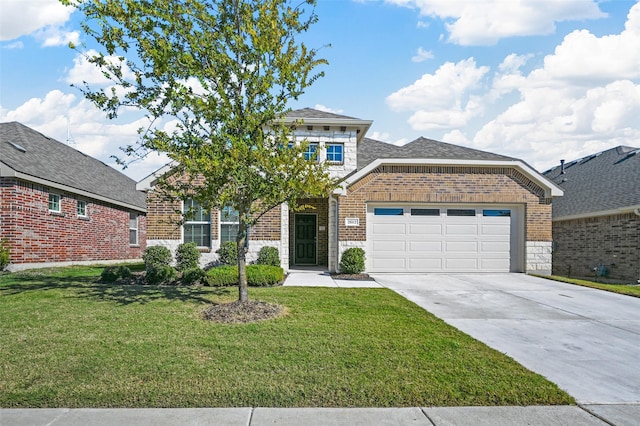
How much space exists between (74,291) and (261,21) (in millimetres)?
7700

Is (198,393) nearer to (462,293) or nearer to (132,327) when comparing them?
(132,327)

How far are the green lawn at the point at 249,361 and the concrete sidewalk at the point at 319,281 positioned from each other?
3339 millimetres

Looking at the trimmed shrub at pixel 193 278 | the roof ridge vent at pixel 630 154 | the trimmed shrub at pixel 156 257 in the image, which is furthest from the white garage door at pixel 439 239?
the roof ridge vent at pixel 630 154

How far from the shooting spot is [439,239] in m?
15.1

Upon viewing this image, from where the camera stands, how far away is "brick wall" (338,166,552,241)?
14.7 meters

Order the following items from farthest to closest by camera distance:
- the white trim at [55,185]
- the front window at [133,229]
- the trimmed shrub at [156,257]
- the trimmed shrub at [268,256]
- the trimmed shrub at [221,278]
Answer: the front window at [133,229], the trimmed shrub at [268,256], the trimmed shrub at [156,257], the white trim at [55,185], the trimmed shrub at [221,278]

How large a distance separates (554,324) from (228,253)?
964cm

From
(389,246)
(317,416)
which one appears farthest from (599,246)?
(317,416)

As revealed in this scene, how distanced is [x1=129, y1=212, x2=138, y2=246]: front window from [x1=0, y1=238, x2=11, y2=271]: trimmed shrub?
9309mm

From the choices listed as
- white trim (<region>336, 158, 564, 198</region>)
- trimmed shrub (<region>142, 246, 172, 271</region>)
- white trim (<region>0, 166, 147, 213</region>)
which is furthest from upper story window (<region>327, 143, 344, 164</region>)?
white trim (<region>0, 166, 147, 213</region>)

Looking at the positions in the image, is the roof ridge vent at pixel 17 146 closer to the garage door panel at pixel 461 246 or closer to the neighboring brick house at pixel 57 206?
the neighboring brick house at pixel 57 206

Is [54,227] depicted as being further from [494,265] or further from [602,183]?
[602,183]

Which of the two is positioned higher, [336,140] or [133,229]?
[336,140]

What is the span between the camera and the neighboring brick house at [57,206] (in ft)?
45.9
